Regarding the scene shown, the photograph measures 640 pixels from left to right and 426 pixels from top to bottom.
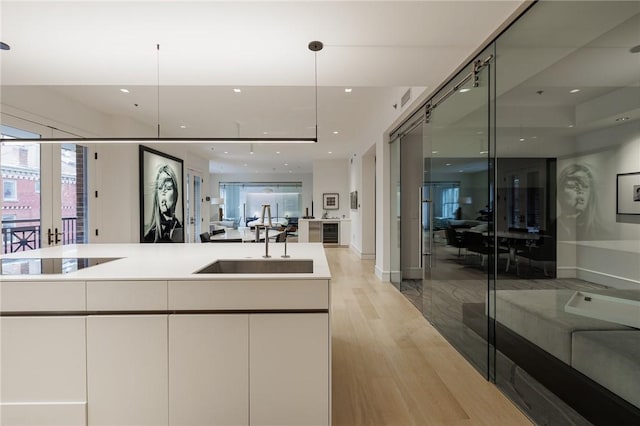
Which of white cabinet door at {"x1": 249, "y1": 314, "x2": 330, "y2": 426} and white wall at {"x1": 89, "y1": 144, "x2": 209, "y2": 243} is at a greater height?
white wall at {"x1": 89, "y1": 144, "x2": 209, "y2": 243}

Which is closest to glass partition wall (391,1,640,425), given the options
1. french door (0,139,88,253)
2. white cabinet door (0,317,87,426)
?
white cabinet door (0,317,87,426)

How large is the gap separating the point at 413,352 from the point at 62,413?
8.81 ft

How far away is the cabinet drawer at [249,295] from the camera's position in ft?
5.92

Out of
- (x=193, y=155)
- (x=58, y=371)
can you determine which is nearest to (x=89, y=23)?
(x=58, y=371)

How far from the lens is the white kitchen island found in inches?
71.0

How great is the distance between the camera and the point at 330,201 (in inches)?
420

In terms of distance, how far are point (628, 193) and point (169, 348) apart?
259 centimetres

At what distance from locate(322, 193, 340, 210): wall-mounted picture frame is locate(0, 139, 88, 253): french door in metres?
7.01

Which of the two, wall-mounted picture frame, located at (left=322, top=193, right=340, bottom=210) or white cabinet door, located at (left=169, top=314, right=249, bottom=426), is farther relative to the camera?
wall-mounted picture frame, located at (left=322, top=193, right=340, bottom=210)

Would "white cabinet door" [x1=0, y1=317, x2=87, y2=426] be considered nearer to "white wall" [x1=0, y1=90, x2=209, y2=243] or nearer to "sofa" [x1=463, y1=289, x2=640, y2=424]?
"sofa" [x1=463, y1=289, x2=640, y2=424]

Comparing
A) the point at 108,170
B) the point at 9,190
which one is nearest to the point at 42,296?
the point at 9,190

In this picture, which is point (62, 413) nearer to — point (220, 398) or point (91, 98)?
point (220, 398)

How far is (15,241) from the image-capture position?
12.3 ft

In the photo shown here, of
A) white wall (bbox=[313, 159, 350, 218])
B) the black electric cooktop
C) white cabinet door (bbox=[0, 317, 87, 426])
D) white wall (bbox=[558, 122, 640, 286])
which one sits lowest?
white cabinet door (bbox=[0, 317, 87, 426])
